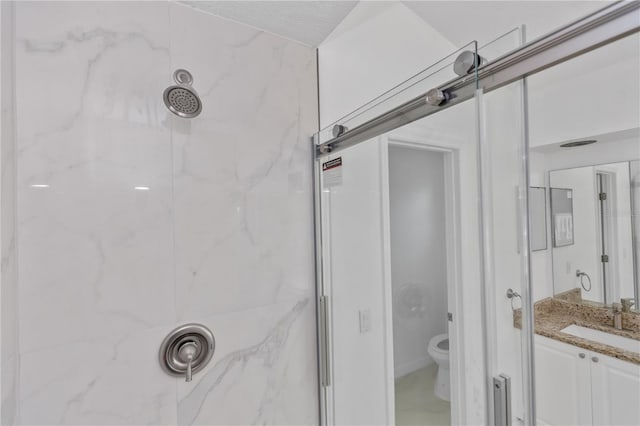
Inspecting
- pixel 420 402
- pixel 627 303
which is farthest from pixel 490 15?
pixel 420 402

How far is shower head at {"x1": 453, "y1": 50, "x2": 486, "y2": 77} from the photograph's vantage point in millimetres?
636

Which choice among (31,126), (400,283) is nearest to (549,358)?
(400,283)

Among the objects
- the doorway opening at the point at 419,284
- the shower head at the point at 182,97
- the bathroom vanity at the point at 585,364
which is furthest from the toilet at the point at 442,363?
the shower head at the point at 182,97

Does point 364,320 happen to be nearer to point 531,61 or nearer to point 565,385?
point 531,61

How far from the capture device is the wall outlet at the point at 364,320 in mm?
1309

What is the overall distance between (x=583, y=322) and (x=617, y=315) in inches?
10.3

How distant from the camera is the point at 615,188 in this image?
1.32m

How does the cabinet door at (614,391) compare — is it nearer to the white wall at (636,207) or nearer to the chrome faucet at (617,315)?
the chrome faucet at (617,315)

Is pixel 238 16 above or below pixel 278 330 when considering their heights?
above

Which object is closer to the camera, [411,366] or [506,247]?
[506,247]

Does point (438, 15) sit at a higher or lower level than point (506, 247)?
higher

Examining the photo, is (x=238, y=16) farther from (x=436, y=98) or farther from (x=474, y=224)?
(x=474, y=224)

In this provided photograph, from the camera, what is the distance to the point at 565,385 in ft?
5.30

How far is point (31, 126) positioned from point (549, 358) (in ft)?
8.40
